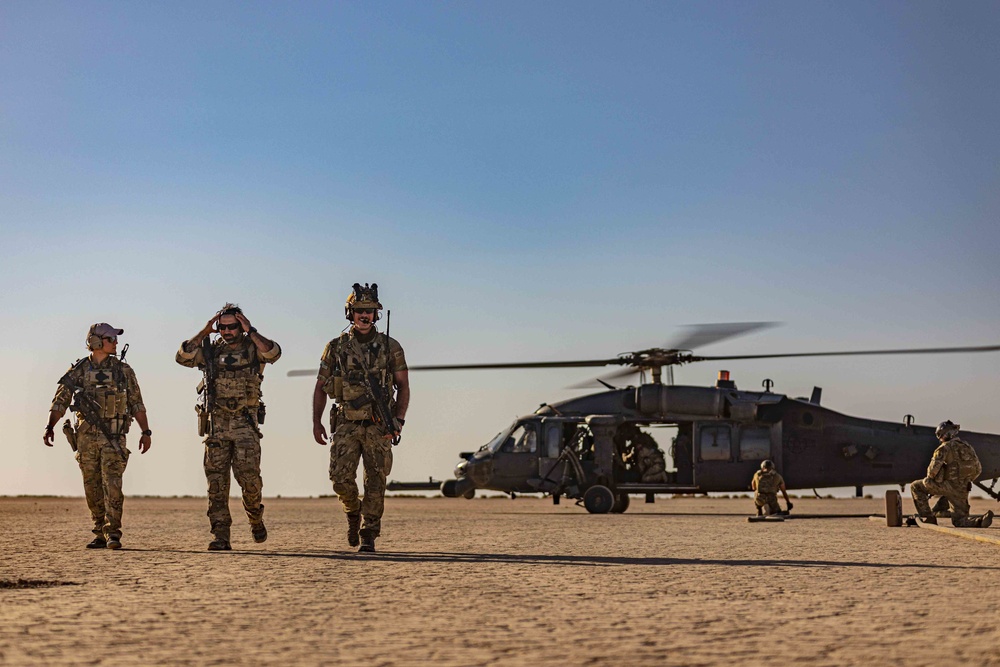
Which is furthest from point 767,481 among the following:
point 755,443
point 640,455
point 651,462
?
point 640,455

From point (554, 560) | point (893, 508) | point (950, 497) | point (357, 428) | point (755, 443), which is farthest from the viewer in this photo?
point (755, 443)

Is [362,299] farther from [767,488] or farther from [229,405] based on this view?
[767,488]

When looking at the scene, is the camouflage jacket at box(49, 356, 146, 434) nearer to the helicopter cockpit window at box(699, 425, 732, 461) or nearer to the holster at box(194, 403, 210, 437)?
the holster at box(194, 403, 210, 437)

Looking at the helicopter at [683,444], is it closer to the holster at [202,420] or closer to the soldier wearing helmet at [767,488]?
the soldier wearing helmet at [767,488]

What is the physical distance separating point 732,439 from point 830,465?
1841mm

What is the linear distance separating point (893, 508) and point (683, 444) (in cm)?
695

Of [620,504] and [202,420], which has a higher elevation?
[202,420]

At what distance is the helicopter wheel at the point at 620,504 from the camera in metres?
22.7

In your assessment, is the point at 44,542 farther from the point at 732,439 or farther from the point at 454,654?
the point at 732,439

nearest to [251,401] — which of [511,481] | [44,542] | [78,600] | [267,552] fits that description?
[267,552]

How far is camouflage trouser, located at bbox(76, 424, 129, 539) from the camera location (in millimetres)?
11539

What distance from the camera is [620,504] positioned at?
23125 mm

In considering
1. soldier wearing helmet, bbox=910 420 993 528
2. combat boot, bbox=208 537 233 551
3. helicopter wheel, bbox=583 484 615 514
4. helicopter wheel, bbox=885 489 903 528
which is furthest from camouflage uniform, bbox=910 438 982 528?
combat boot, bbox=208 537 233 551

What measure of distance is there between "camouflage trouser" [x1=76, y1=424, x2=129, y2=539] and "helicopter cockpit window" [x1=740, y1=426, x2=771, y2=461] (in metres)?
13.3
